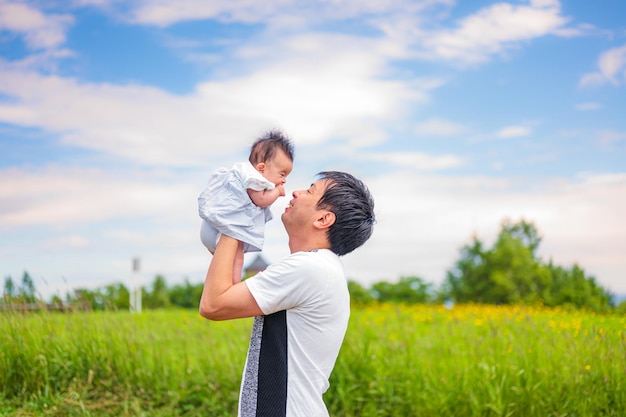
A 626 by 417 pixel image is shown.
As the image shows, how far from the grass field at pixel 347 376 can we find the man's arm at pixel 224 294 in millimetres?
3127

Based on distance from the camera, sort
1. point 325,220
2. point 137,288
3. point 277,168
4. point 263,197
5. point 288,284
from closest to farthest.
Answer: point 288,284
point 325,220
point 263,197
point 277,168
point 137,288

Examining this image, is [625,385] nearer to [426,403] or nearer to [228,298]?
[426,403]

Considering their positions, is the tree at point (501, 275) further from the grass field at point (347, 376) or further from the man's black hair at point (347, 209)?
the man's black hair at point (347, 209)

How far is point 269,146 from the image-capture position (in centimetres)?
266

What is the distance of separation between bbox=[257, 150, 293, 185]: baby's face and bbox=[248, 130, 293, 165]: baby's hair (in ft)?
0.06

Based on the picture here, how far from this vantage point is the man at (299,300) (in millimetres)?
2105

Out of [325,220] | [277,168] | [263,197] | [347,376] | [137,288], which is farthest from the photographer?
[137,288]

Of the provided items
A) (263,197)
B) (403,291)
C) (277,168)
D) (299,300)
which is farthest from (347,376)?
(403,291)

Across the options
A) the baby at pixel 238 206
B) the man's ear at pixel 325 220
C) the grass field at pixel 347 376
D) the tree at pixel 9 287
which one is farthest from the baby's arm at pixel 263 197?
the tree at pixel 9 287

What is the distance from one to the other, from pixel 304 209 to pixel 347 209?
0.15m

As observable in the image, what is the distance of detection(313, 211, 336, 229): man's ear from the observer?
7.38 ft

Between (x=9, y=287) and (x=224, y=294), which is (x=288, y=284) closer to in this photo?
(x=224, y=294)

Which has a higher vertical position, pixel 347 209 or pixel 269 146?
pixel 269 146

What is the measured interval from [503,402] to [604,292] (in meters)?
6.41
